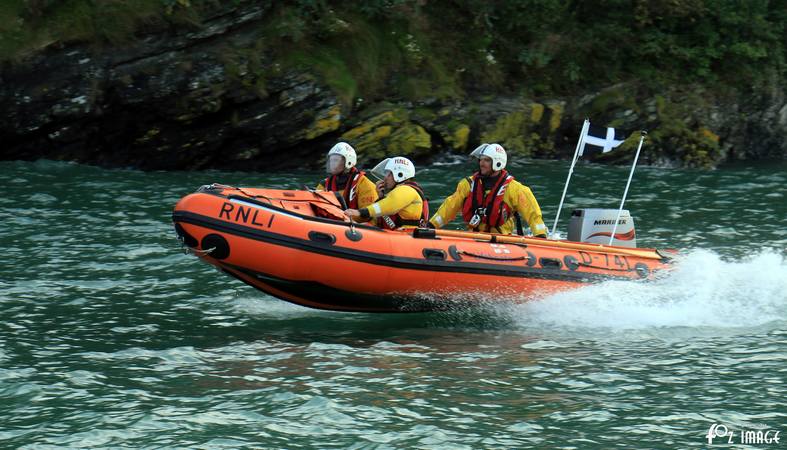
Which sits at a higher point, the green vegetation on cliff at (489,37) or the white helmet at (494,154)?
the green vegetation on cliff at (489,37)

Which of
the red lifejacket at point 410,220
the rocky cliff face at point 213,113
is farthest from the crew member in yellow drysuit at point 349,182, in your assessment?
the rocky cliff face at point 213,113

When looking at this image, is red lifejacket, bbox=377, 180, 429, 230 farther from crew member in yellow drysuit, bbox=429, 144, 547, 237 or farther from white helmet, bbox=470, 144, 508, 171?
white helmet, bbox=470, 144, 508, 171

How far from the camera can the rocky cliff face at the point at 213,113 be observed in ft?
56.6

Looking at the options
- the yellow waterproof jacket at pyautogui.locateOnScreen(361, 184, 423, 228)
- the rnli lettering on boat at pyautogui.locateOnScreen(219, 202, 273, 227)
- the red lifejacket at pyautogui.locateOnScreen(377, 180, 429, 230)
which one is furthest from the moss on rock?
the rnli lettering on boat at pyautogui.locateOnScreen(219, 202, 273, 227)

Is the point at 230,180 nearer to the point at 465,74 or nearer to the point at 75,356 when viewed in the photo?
the point at 465,74

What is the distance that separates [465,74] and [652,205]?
5734 mm

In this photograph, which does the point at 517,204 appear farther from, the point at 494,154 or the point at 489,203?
the point at 494,154

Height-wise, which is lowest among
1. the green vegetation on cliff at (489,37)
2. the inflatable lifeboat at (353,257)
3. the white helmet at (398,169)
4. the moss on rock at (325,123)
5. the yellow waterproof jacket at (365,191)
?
the inflatable lifeboat at (353,257)

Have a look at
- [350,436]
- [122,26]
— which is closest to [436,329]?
[350,436]

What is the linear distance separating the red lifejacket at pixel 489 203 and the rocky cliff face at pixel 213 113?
24.4ft

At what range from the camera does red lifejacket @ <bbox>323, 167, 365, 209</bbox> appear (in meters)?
10.7

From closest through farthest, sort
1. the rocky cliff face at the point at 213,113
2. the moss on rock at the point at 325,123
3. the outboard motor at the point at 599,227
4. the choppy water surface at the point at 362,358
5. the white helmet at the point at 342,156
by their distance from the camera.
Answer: the choppy water surface at the point at 362,358 < the white helmet at the point at 342,156 < the outboard motor at the point at 599,227 < the rocky cliff face at the point at 213,113 < the moss on rock at the point at 325,123

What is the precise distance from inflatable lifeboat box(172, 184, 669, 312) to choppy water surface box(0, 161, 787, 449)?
234 mm

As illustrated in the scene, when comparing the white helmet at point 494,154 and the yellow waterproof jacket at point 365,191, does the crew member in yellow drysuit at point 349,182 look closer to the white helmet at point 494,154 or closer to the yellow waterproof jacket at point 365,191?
the yellow waterproof jacket at point 365,191
